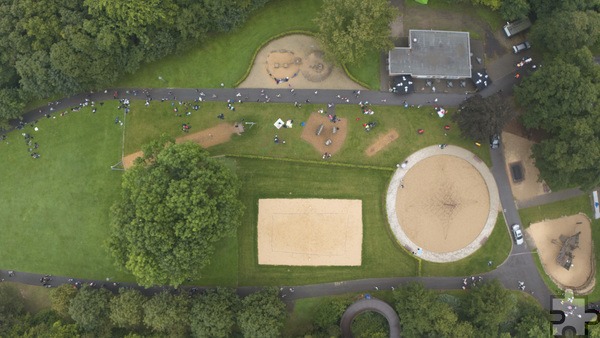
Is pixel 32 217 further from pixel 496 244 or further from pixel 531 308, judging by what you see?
pixel 531 308

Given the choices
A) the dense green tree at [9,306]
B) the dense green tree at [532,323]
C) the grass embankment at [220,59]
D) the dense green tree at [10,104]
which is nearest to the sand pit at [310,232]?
the grass embankment at [220,59]

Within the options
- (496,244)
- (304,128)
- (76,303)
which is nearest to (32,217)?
(76,303)

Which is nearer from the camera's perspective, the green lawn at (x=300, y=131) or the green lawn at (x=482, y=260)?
the green lawn at (x=482, y=260)

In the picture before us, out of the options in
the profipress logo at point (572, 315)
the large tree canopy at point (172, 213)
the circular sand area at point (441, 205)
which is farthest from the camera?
the circular sand area at point (441, 205)

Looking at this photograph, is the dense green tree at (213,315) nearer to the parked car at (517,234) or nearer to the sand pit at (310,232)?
the sand pit at (310,232)

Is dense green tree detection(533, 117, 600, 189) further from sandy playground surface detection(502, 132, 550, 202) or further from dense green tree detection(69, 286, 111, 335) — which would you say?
dense green tree detection(69, 286, 111, 335)

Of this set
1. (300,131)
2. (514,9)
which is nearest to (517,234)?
(514,9)

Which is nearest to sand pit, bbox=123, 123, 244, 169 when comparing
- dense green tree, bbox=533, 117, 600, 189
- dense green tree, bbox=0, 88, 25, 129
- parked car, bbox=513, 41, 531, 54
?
dense green tree, bbox=0, 88, 25, 129

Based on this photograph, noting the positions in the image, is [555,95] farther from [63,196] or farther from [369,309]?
[63,196]
